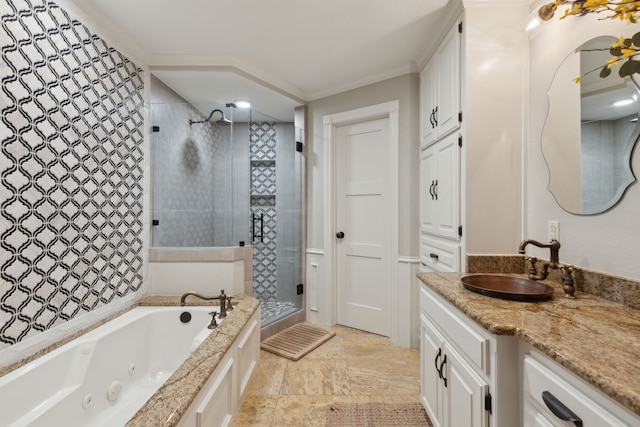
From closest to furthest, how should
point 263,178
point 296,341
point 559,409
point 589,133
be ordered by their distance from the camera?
point 559,409
point 589,133
point 296,341
point 263,178

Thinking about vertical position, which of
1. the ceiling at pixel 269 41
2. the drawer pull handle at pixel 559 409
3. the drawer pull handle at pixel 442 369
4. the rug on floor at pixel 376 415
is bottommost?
the rug on floor at pixel 376 415

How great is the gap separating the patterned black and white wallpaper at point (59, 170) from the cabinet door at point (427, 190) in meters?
2.22

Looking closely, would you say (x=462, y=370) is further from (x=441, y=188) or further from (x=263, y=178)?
(x=263, y=178)

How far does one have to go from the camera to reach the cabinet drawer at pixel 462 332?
3.18ft

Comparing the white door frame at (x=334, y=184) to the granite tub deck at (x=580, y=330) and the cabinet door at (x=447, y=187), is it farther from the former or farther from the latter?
the granite tub deck at (x=580, y=330)

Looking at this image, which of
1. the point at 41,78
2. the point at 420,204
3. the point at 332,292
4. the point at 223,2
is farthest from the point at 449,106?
the point at 41,78

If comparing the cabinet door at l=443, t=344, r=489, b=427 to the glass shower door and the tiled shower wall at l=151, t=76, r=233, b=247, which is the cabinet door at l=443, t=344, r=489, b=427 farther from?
the glass shower door

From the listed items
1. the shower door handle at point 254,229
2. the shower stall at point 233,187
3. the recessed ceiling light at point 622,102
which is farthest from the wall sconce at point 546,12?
the shower door handle at point 254,229

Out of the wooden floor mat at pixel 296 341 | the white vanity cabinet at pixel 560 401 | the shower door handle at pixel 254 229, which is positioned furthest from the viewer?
the shower door handle at pixel 254 229

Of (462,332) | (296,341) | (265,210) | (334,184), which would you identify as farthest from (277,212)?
(462,332)

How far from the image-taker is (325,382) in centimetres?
203

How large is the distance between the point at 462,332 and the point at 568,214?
0.84 metres

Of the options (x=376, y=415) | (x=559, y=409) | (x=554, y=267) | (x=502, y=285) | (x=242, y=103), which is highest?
(x=242, y=103)

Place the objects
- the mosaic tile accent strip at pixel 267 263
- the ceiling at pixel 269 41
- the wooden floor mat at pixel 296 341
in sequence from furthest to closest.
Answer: the mosaic tile accent strip at pixel 267 263
the wooden floor mat at pixel 296 341
the ceiling at pixel 269 41
